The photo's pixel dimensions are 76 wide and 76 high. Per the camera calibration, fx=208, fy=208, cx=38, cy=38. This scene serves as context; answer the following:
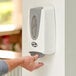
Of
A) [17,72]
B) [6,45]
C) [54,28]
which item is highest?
[54,28]

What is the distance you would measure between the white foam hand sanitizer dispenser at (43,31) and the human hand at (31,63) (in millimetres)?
33

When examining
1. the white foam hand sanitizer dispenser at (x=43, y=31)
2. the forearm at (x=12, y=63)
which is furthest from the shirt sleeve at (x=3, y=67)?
the white foam hand sanitizer dispenser at (x=43, y=31)

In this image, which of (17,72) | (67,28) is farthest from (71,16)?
(17,72)

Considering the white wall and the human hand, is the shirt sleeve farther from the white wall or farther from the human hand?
the white wall

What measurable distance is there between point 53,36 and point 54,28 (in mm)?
34

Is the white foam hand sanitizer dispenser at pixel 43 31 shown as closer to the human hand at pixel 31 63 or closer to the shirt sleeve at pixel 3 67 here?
the human hand at pixel 31 63

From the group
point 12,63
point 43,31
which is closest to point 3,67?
point 12,63

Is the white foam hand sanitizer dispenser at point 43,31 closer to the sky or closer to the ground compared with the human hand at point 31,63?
closer to the sky

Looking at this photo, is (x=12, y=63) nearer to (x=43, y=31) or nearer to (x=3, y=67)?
(x=3, y=67)

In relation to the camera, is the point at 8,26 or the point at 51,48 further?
the point at 8,26

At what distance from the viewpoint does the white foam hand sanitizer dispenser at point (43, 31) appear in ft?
2.82

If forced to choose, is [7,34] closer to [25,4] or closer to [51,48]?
[25,4]

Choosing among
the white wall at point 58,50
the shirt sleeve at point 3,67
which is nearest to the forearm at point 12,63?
the shirt sleeve at point 3,67

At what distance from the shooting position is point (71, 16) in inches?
33.9
